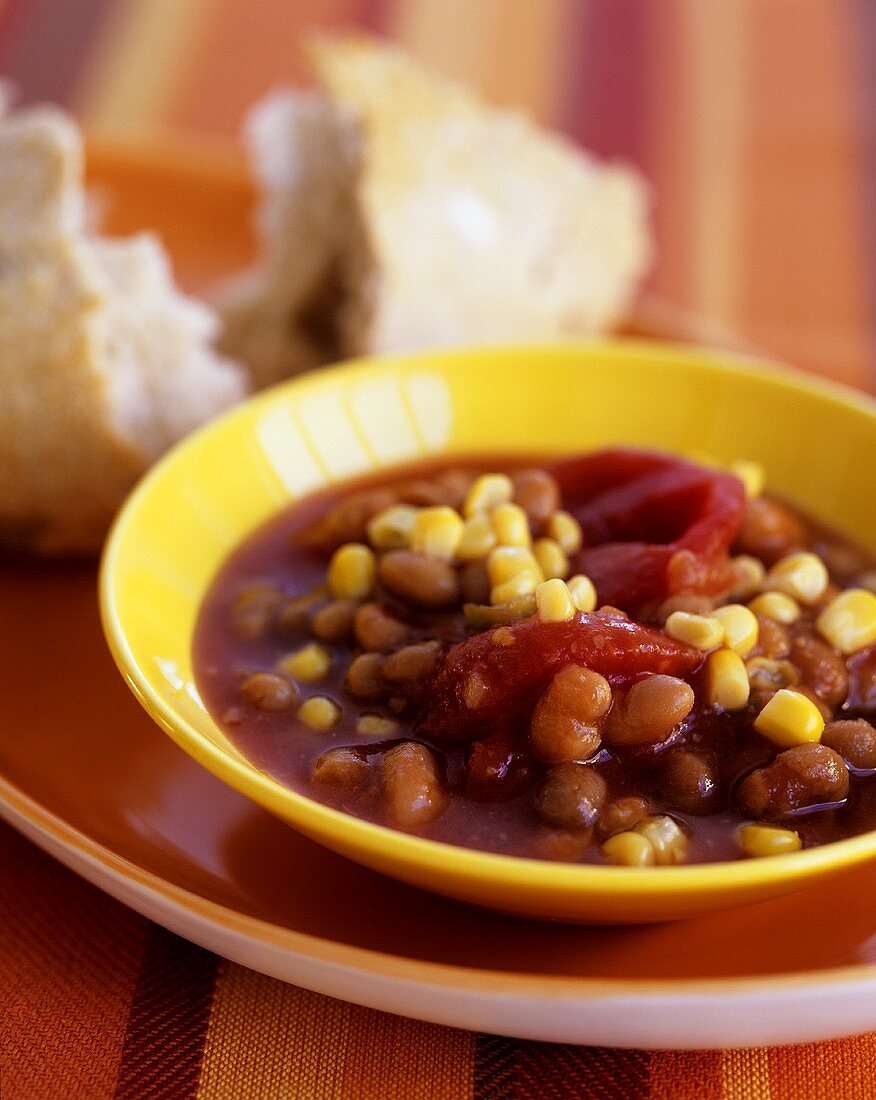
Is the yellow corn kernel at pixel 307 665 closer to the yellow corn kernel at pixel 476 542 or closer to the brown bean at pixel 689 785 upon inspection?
the yellow corn kernel at pixel 476 542

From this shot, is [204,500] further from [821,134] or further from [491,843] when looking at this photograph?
[821,134]

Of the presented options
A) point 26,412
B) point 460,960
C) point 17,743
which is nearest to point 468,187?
point 26,412

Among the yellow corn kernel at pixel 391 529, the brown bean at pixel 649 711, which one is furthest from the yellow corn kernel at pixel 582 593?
the yellow corn kernel at pixel 391 529

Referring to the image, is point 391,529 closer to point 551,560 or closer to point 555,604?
point 551,560

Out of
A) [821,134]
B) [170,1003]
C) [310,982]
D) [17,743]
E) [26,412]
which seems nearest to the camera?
[310,982]

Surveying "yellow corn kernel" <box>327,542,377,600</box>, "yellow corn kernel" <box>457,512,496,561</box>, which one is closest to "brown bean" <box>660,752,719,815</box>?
"yellow corn kernel" <box>457,512,496,561</box>

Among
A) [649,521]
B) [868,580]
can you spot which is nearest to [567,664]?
[649,521]

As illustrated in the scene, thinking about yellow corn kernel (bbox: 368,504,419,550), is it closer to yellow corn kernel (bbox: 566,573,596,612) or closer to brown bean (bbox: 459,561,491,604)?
brown bean (bbox: 459,561,491,604)
